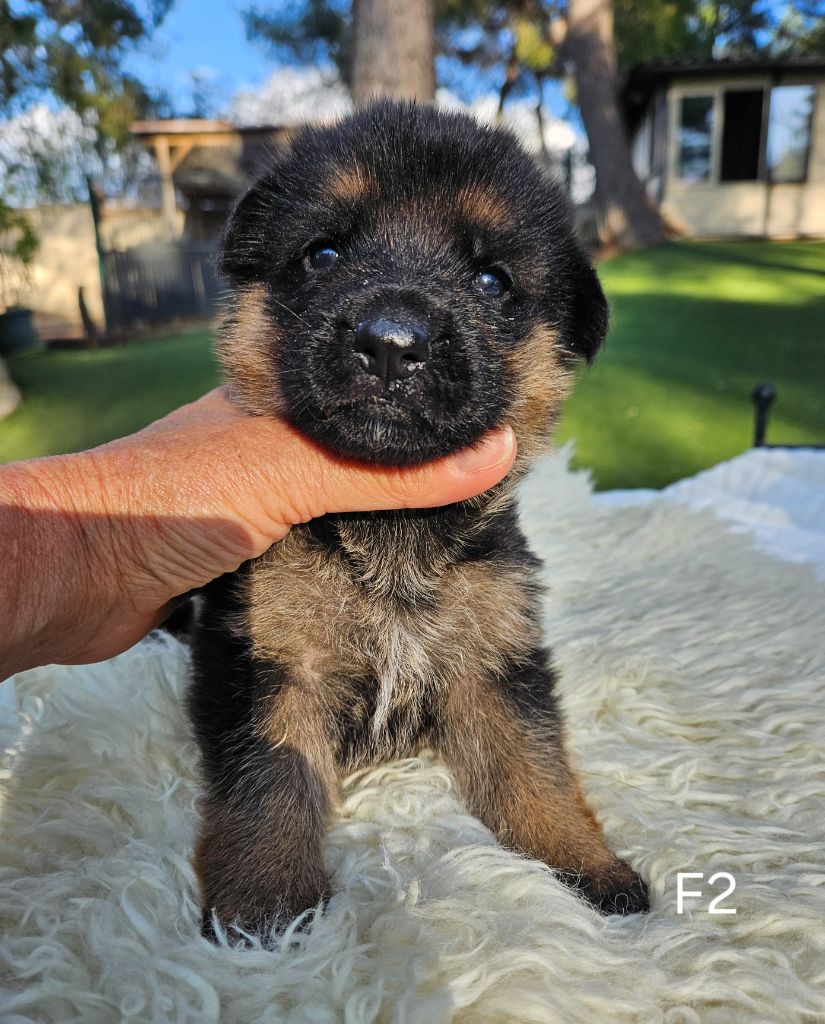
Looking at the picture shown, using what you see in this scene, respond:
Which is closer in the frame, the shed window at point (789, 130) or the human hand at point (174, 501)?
the human hand at point (174, 501)

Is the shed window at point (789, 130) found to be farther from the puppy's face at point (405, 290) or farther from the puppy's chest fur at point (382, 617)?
the puppy's chest fur at point (382, 617)

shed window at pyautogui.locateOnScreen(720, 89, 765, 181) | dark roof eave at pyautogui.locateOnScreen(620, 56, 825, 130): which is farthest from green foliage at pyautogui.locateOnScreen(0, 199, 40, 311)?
shed window at pyautogui.locateOnScreen(720, 89, 765, 181)

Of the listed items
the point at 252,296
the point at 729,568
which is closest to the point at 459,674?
the point at 252,296

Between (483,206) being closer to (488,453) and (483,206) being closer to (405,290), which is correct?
(405,290)

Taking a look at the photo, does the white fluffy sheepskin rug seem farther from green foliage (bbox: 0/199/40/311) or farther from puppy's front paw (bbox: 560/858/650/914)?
green foliage (bbox: 0/199/40/311)

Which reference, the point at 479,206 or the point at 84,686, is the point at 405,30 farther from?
the point at 84,686

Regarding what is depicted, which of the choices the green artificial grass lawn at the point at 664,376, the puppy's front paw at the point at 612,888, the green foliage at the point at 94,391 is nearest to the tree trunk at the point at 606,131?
the green artificial grass lawn at the point at 664,376

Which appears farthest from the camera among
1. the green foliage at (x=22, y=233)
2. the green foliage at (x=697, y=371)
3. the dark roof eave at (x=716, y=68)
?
the dark roof eave at (x=716, y=68)
